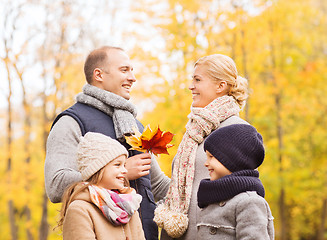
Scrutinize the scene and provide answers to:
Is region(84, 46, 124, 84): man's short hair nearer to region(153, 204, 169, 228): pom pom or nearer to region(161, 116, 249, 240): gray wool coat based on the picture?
region(161, 116, 249, 240): gray wool coat

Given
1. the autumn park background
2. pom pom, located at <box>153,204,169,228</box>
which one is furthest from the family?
the autumn park background

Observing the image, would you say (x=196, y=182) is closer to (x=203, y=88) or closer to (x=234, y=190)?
(x=234, y=190)

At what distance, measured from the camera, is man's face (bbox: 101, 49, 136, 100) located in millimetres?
3324

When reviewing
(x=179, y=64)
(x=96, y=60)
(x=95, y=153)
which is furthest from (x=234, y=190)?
(x=179, y=64)

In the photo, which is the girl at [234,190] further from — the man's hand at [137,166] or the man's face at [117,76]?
the man's face at [117,76]

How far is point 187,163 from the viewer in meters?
3.12

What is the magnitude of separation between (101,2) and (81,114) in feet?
32.2

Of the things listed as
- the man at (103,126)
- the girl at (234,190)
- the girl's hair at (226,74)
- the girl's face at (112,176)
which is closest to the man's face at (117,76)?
the man at (103,126)

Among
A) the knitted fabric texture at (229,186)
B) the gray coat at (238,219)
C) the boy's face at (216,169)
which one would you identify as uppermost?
the boy's face at (216,169)

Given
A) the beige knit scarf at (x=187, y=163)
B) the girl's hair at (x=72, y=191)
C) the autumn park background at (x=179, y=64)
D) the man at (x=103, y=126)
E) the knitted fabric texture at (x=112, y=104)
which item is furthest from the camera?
the autumn park background at (x=179, y=64)

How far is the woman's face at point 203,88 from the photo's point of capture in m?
3.20

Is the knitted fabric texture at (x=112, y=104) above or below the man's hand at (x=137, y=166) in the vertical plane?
above

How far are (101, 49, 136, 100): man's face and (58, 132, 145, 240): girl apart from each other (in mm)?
806

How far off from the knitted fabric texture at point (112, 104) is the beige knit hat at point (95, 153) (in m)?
0.56
